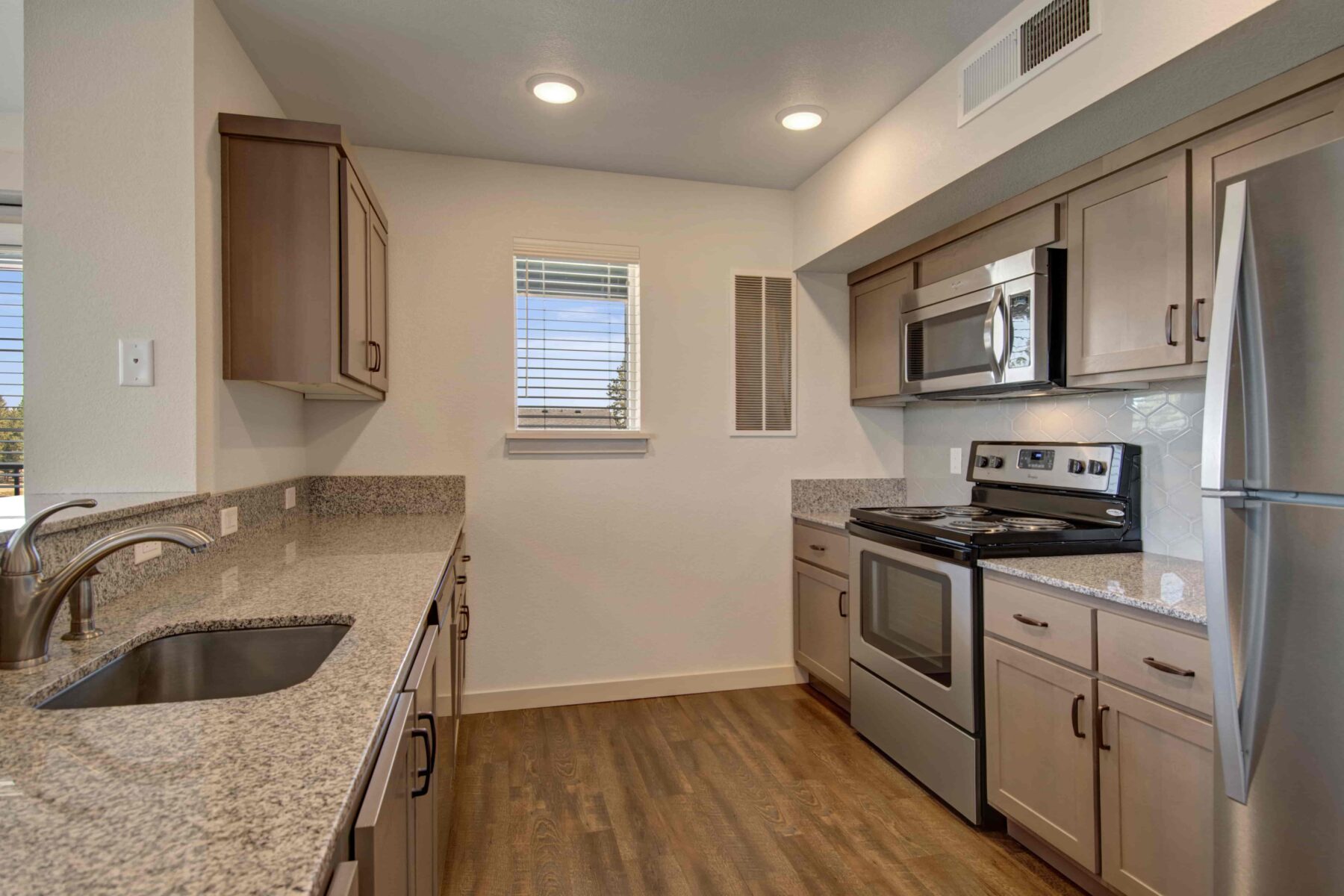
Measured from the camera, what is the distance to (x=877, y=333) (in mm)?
3344

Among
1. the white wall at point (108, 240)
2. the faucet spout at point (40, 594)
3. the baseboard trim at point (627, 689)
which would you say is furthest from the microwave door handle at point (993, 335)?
the white wall at point (108, 240)

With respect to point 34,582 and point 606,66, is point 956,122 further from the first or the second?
point 34,582

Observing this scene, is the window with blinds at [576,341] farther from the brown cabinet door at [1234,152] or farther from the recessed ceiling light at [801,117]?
the brown cabinet door at [1234,152]

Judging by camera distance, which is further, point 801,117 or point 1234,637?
point 801,117

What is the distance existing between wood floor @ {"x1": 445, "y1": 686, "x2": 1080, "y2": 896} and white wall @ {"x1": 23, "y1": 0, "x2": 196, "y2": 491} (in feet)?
4.57

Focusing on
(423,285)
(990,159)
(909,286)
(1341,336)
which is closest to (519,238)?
(423,285)

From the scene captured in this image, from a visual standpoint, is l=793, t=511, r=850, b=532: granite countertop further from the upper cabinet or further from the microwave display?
the upper cabinet

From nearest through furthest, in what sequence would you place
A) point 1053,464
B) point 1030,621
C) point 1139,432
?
1. point 1030,621
2. point 1139,432
3. point 1053,464

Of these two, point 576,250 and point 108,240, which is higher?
point 576,250

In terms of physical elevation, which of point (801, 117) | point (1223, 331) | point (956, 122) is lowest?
point (1223, 331)

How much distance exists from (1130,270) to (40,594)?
2.52 m

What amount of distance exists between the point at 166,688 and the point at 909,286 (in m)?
2.86

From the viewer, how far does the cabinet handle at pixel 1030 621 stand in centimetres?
194

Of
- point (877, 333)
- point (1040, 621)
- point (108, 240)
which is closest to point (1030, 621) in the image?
point (1040, 621)
